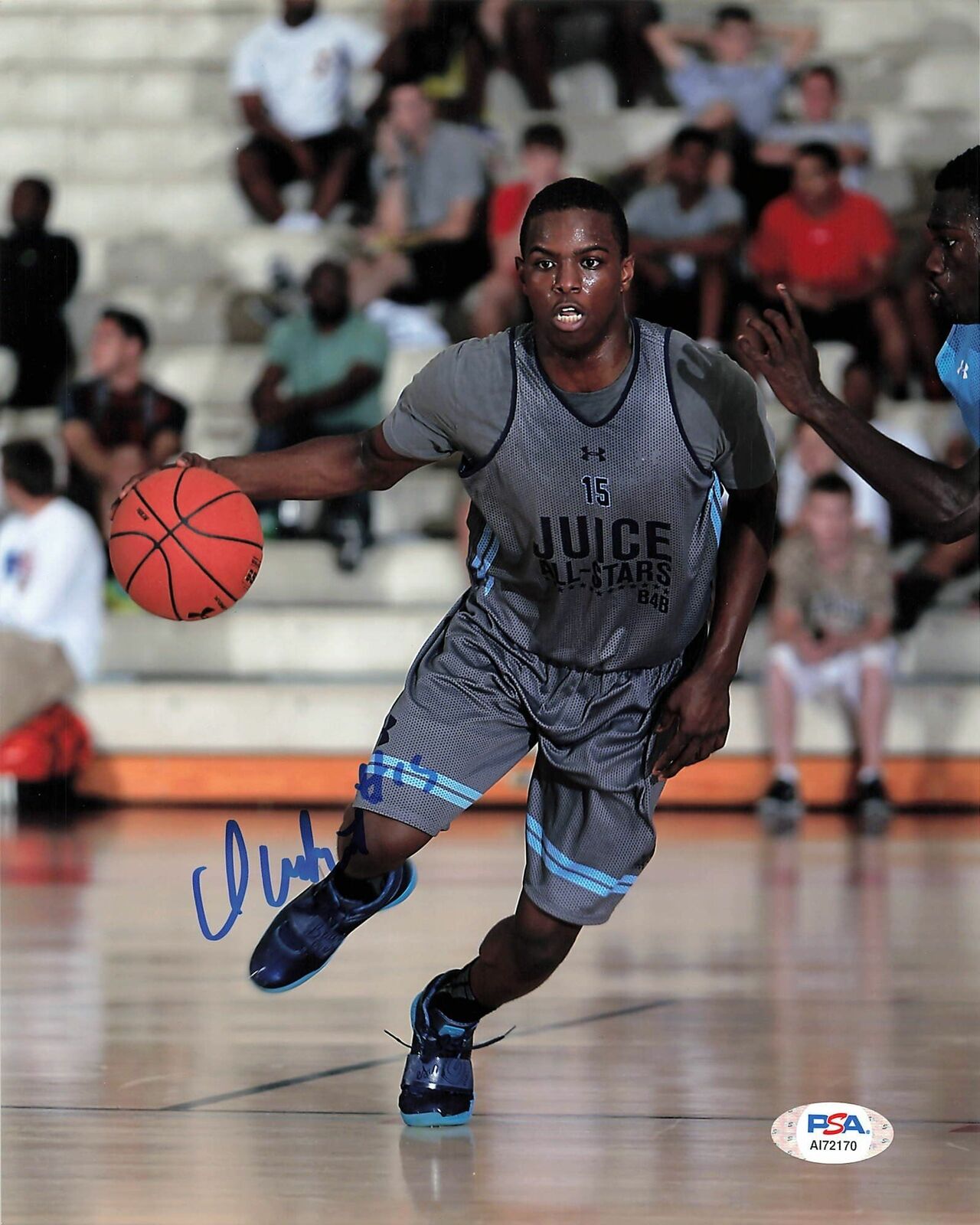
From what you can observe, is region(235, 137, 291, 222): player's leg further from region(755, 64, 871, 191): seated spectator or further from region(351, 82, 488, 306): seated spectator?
region(755, 64, 871, 191): seated spectator

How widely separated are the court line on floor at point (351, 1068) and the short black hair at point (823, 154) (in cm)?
611

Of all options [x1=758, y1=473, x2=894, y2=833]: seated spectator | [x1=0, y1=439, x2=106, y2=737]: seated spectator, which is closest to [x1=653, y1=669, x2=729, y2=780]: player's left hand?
[x1=758, y1=473, x2=894, y2=833]: seated spectator

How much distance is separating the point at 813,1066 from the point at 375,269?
7.28 meters

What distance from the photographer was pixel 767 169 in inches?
424

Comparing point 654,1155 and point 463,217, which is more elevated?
point 463,217

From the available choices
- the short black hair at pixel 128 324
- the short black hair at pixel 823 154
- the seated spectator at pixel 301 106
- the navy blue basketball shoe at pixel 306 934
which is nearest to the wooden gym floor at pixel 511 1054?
the navy blue basketball shoe at pixel 306 934

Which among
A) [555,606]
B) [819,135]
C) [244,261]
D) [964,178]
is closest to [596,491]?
[555,606]

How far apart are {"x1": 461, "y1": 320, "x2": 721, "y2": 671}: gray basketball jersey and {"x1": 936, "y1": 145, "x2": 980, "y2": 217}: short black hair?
0.54 meters

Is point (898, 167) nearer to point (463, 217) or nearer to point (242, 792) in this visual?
point (463, 217)

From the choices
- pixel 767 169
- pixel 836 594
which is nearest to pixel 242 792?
pixel 836 594

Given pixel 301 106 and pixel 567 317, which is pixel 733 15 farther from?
pixel 567 317

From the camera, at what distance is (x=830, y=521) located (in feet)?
28.9

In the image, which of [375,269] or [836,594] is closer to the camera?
[836,594]

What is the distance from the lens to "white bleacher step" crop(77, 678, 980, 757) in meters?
8.87
